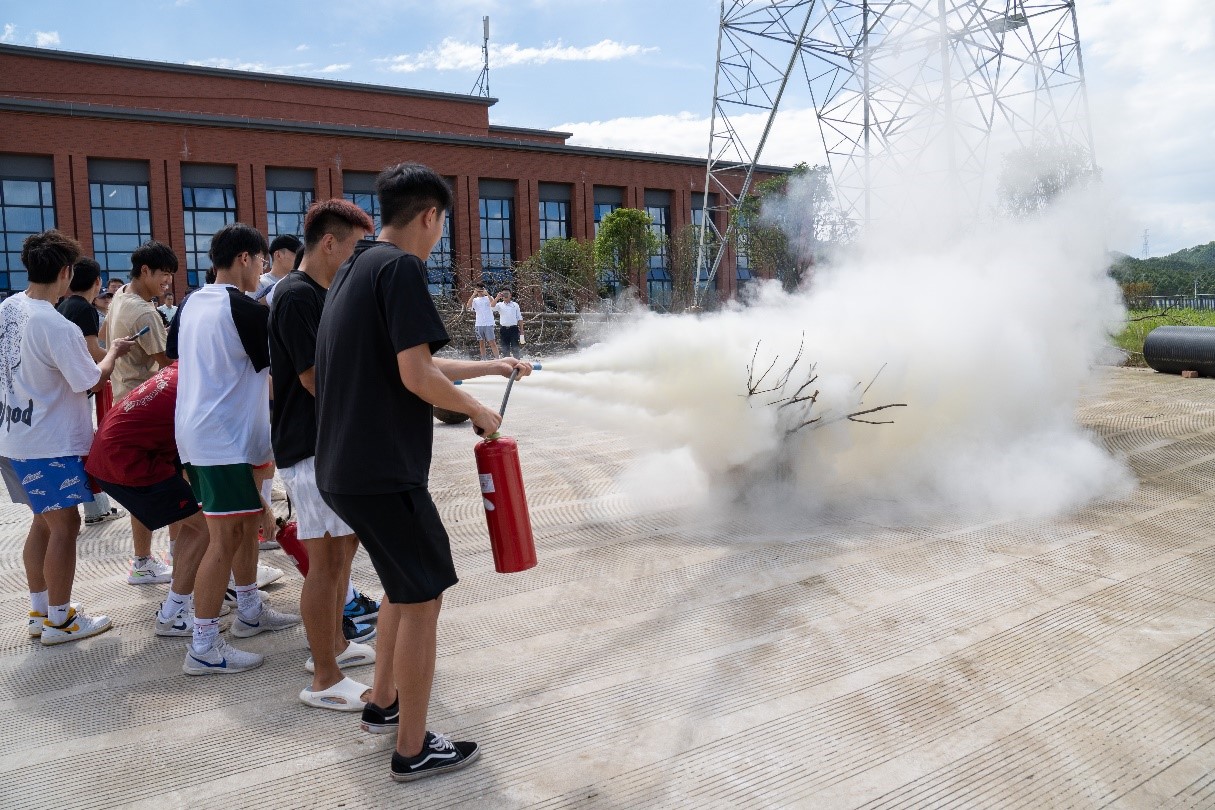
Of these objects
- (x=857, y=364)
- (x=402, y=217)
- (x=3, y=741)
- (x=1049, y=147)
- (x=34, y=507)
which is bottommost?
(x=3, y=741)

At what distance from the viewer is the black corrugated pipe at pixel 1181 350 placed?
45.1ft

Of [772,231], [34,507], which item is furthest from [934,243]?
[772,231]

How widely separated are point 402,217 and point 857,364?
4605mm

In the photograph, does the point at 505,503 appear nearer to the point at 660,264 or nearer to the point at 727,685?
the point at 727,685

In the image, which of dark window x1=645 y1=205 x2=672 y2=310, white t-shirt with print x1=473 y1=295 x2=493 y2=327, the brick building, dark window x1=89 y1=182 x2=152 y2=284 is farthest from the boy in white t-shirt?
dark window x1=89 y1=182 x2=152 y2=284

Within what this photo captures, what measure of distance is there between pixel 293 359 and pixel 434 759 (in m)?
1.70

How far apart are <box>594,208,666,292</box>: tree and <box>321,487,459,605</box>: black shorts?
3094 centimetres

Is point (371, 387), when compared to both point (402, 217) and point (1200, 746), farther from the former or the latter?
point (1200, 746)

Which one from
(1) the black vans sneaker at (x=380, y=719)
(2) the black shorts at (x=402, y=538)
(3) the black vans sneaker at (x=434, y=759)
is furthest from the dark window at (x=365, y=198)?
(3) the black vans sneaker at (x=434, y=759)

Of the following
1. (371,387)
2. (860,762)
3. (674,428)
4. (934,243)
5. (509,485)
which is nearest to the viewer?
(371,387)

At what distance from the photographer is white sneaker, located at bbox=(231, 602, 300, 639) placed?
4262 millimetres

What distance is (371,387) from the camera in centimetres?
273

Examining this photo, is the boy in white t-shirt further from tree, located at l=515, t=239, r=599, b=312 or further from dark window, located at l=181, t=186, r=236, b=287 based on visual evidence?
dark window, located at l=181, t=186, r=236, b=287

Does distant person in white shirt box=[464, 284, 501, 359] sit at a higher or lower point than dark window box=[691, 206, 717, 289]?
lower
